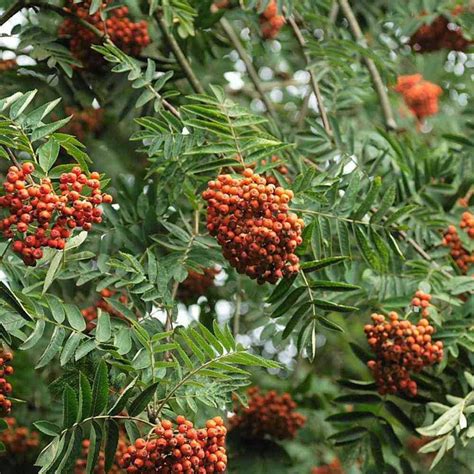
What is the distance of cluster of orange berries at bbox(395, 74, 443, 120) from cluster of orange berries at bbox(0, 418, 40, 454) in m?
2.84

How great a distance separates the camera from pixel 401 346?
128 inches

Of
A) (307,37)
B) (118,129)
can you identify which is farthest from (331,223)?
(118,129)

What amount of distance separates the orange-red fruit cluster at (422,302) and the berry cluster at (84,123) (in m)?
1.74

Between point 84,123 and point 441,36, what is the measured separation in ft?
5.86

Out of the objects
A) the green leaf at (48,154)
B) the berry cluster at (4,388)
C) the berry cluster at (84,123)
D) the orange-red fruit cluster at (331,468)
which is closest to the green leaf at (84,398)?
the berry cluster at (4,388)

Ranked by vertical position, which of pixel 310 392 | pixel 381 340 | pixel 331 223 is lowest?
pixel 310 392

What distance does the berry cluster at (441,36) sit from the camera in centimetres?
500

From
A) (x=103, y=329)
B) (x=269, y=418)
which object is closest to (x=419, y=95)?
(x=269, y=418)

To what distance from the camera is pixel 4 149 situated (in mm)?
2717

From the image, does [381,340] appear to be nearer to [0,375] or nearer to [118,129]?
[0,375]

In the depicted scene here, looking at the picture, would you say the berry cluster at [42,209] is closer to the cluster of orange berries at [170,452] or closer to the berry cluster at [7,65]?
the cluster of orange berries at [170,452]

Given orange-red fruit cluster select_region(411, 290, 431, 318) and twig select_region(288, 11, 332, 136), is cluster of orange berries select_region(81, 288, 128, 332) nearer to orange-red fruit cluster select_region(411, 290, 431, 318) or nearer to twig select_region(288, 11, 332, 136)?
orange-red fruit cluster select_region(411, 290, 431, 318)

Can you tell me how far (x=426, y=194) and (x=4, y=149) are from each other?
182 centimetres

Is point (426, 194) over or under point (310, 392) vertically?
over
